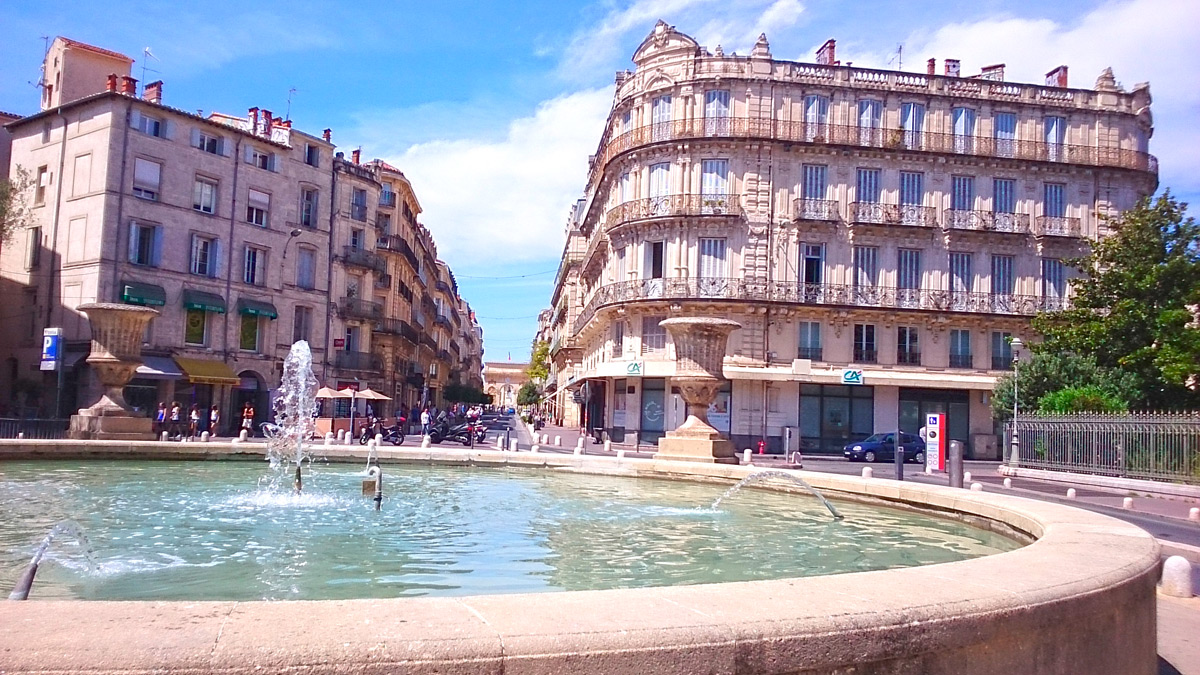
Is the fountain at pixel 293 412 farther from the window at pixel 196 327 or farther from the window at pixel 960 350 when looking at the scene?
the window at pixel 960 350

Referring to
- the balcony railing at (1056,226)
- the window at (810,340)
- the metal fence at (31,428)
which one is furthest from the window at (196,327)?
the balcony railing at (1056,226)

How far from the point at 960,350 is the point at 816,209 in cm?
926

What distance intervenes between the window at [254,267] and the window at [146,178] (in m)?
5.21

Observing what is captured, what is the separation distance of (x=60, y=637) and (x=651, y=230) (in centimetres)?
3972

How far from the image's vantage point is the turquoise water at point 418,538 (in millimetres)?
6480

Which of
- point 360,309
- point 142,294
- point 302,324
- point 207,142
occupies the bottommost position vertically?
point 302,324

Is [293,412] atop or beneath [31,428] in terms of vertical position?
atop

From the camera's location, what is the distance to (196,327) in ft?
131

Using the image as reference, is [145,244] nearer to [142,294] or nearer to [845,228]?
[142,294]

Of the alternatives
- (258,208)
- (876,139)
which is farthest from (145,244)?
(876,139)

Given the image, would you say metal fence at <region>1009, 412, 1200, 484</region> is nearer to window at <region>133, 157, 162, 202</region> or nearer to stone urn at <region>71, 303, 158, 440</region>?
stone urn at <region>71, 303, 158, 440</region>

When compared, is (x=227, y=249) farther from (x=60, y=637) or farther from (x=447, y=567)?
(x=60, y=637)

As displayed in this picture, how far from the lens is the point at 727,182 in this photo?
41.1 meters

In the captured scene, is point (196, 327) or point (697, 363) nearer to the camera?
point (697, 363)
